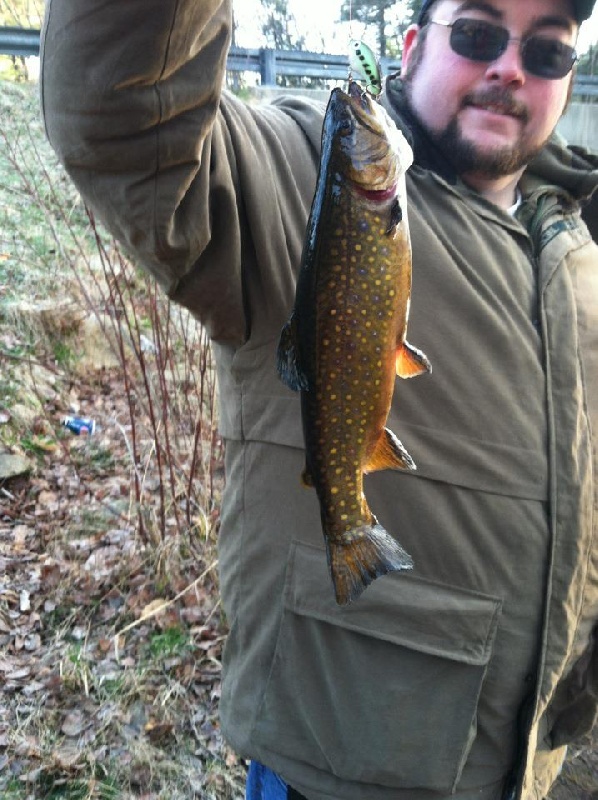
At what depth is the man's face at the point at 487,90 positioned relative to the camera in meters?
2.01

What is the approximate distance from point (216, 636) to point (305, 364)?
298 cm

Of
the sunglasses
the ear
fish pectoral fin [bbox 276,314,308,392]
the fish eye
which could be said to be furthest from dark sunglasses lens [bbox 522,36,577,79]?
fish pectoral fin [bbox 276,314,308,392]

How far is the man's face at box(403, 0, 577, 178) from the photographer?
2.01m

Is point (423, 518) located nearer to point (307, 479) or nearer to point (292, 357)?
point (307, 479)

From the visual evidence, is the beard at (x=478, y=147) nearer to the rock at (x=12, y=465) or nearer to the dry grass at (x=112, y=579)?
the dry grass at (x=112, y=579)

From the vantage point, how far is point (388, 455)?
1.49 meters

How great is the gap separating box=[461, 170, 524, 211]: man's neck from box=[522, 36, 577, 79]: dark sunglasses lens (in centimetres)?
32

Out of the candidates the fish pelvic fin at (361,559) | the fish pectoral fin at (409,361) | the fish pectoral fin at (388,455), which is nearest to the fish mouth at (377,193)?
the fish pectoral fin at (409,361)

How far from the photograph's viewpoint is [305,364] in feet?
4.55

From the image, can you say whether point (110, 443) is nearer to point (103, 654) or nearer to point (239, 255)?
point (103, 654)

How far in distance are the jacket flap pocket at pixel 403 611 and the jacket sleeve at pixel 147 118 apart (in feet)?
2.73

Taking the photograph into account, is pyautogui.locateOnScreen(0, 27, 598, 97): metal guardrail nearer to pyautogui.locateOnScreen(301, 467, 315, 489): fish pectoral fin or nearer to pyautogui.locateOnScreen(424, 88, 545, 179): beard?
pyautogui.locateOnScreen(424, 88, 545, 179): beard

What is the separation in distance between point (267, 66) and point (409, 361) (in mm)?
5530

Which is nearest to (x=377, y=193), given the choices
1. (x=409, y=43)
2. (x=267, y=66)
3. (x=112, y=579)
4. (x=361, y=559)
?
(x=361, y=559)
